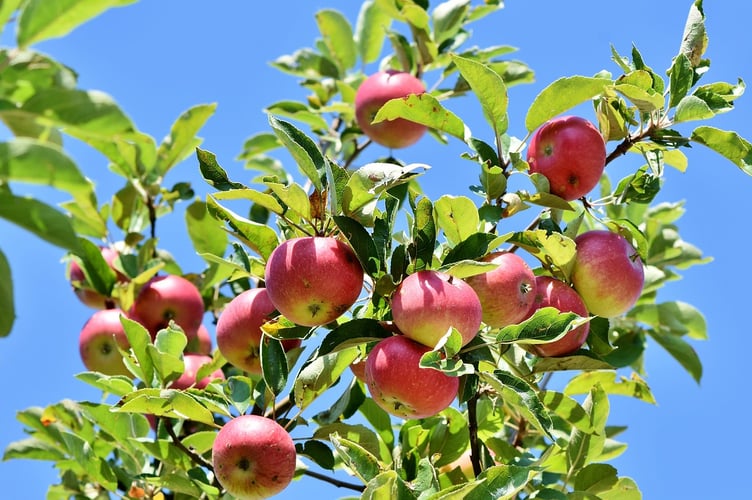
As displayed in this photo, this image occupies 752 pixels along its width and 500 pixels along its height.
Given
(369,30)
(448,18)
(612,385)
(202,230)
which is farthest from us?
(369,30)

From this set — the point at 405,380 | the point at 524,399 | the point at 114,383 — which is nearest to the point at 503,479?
the point at 524,399

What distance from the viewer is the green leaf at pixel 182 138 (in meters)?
3.23

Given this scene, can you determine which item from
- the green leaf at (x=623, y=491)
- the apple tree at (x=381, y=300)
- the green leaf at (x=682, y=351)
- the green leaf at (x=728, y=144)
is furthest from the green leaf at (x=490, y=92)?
the green leaf at (x=682, y=351)

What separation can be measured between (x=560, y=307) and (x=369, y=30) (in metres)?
2.30

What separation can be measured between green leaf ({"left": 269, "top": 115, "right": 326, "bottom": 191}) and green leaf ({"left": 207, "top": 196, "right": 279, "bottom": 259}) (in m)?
0.22

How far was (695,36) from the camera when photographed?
2453 mm

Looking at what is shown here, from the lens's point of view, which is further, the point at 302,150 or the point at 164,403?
the point at 164,403

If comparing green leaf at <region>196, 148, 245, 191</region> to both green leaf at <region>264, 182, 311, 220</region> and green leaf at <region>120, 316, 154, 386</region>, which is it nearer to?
green leaf at <region>264, 182, 311, 220</region>

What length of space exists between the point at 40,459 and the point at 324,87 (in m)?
1.94

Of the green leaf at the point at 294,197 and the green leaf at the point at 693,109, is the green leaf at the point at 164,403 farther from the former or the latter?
the green leaf at the point at 693,109

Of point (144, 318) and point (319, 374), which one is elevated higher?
point (144, 318)

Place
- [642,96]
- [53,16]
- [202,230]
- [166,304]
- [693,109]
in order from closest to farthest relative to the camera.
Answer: [53,16] → [642,96] → [693,109] → [166,304] → [202,230]

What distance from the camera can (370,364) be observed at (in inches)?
78.6

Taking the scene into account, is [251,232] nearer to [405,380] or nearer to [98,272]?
[405,380]
